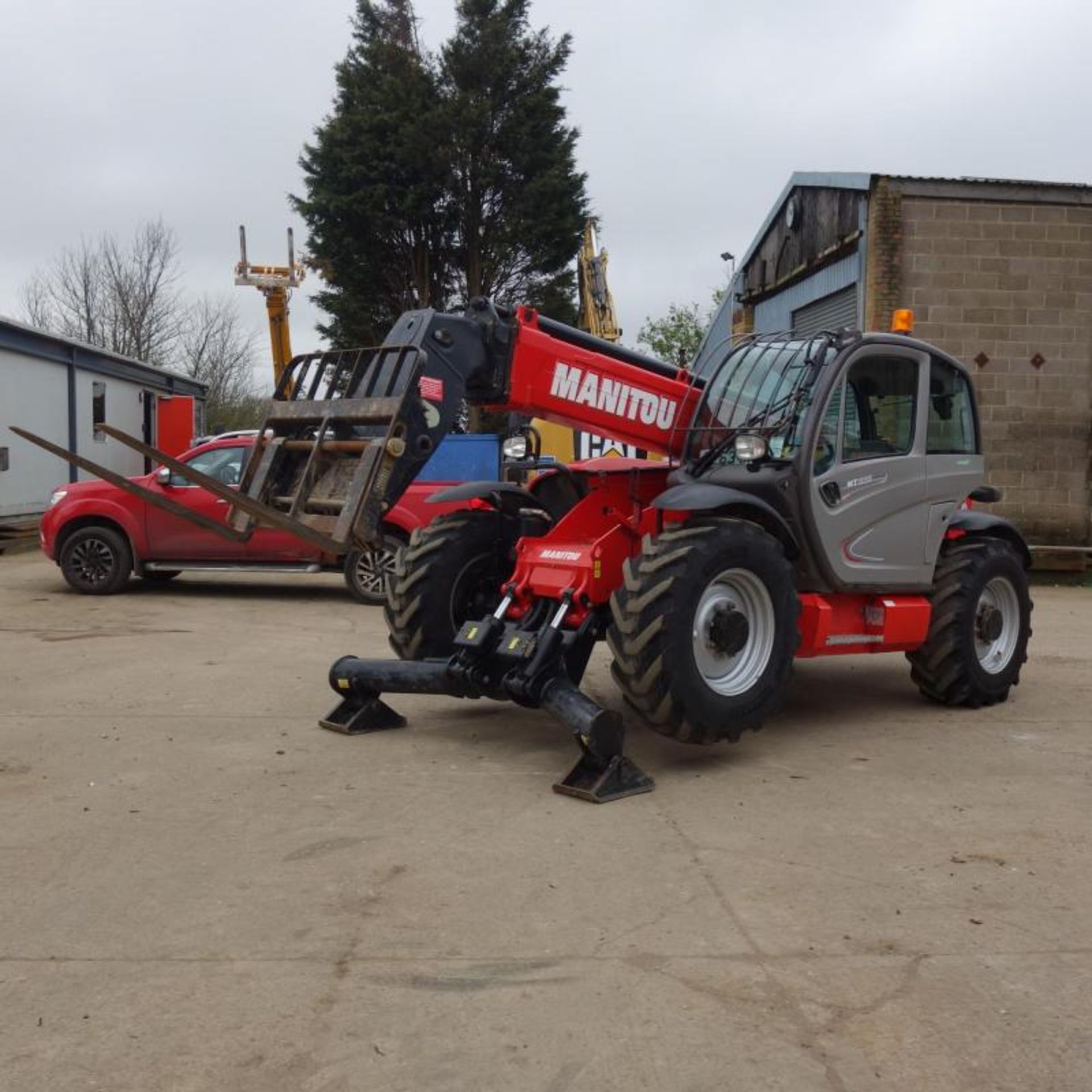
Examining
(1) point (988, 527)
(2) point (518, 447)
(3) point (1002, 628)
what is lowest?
(3) point (1002, 628)

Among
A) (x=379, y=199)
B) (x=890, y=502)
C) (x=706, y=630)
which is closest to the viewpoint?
(x=706, y=630)

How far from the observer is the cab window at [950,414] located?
7629 millimetres

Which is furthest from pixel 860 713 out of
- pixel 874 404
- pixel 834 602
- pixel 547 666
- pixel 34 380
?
pixel 34 380

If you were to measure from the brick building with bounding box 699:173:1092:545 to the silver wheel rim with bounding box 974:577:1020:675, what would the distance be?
8556mm

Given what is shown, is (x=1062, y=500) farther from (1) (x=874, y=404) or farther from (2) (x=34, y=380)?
(2) (x=34, y=380)

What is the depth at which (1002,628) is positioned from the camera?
8094mm

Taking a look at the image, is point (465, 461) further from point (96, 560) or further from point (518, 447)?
point (518, 447)

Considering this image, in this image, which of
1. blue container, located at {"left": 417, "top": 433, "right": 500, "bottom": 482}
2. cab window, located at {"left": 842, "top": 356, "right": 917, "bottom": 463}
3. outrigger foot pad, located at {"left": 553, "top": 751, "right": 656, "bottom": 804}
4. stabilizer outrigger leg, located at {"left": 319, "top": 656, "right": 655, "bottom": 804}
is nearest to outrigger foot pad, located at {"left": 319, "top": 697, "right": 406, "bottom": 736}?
stabilizer outrigger leg, located at {"left": 319, "top": 656, "right": 655, "bottom": 804}

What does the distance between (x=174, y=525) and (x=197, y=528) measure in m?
0.25

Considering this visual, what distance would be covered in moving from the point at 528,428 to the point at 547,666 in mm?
2148

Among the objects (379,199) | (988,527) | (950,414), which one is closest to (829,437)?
(950,414)

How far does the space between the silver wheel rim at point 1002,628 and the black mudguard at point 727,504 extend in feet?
6.14

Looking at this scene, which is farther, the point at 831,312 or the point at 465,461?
the point at 831,312

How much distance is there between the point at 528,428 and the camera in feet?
25.3
